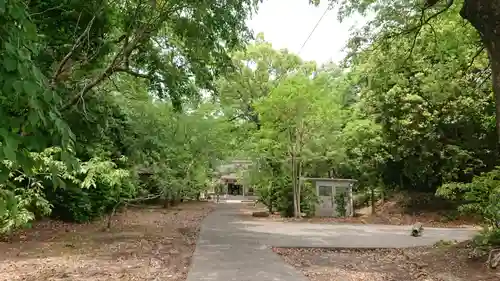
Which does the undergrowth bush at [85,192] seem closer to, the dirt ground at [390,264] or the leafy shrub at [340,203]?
the dirt ground at [390,264]

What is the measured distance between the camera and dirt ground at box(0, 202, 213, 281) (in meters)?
7.59

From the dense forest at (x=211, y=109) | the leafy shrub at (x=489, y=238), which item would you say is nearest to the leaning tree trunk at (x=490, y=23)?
the dense forest at (x=211, y=109)

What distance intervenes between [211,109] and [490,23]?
71.2 feet

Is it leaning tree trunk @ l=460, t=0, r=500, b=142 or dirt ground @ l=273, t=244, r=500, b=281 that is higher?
leaning tree trunk @ l=460, t=0, r=500, b=142

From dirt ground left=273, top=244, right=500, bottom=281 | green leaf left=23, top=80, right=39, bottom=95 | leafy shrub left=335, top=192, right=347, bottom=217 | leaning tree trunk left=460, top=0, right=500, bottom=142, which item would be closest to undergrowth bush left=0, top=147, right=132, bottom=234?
dirt ground left=273, top=244, right=500, bottom=281

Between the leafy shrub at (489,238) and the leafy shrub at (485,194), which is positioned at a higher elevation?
the leafy shrub at (485,194)

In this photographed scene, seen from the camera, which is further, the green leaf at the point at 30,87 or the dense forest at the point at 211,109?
the dense forest at the point at 211,109

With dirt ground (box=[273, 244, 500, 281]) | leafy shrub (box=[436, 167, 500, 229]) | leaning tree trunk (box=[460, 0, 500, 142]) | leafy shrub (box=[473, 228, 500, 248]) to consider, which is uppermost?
leaning tree trunk (box=[460, 0, 500, 142])

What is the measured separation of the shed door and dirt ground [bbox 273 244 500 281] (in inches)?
452

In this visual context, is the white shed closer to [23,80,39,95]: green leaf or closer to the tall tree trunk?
the tall tree trunk

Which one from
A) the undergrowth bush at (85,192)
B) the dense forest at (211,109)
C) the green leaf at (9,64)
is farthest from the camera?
the undergrowth bush at (85,192)

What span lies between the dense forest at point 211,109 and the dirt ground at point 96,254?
795mm

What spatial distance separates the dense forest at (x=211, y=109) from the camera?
2.70m

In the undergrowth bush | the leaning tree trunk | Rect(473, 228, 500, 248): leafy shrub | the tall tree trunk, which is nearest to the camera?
the leaning tree trunk
